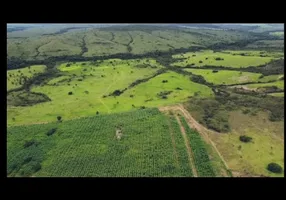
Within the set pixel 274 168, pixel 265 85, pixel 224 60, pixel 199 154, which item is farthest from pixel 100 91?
pixel 224 60

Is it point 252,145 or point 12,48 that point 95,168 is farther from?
point 12,48

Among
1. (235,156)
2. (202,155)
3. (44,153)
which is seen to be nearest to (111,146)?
(44,153)

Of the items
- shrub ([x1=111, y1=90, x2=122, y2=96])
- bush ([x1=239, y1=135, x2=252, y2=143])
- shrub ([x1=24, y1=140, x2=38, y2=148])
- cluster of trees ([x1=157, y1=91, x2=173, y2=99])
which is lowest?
shrub ([x1=24, y1=140, x2=38, y2=148])

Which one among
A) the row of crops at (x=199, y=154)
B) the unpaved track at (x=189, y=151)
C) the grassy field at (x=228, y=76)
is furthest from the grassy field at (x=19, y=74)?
the row of crops at (x=199, y=154)

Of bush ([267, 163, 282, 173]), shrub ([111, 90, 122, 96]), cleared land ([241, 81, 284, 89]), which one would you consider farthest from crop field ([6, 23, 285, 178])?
shrub ([111, 90, 122, 96])

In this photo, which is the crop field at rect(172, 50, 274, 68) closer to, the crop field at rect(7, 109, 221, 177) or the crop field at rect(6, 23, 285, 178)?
the crop field at rect(6, 23, 285, 178)

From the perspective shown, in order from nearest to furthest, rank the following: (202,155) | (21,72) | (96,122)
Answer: (202,155), (96,122), (21,72)

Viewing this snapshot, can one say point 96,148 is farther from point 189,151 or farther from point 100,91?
point 100,91

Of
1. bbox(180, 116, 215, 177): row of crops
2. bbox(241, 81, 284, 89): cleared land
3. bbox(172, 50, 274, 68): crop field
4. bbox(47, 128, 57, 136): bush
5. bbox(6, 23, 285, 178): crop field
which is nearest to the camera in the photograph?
bbox(180, 116, 215, 177): row of crops
